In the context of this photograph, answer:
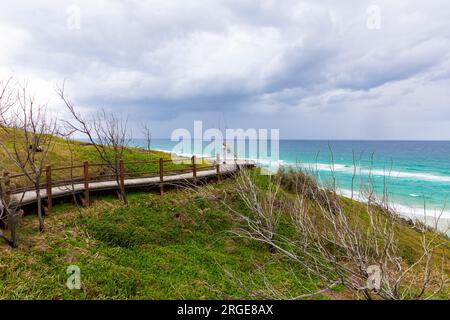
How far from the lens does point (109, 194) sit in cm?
1231

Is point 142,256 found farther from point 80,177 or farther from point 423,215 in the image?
point 423,215

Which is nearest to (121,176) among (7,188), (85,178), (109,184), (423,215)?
(109,184)

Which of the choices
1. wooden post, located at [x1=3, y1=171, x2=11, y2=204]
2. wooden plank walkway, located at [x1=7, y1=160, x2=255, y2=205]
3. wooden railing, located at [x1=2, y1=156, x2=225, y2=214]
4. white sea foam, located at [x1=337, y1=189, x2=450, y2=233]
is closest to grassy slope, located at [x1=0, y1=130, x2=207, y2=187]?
wooden railing, located at [x1=2, y1=156, x2=225, y2=214]

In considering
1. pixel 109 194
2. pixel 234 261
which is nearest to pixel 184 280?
pixel 234 261

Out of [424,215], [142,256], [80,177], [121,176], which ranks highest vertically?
[424,215]

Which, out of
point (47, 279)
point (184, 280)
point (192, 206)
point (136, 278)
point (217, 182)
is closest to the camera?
point (47, 279)

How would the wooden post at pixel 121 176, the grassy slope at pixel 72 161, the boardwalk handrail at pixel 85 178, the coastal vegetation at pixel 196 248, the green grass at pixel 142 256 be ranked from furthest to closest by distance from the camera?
the grassy slope at pixel 72 161, the wooden post at pixel 121 176, the boardwalk handrail at pixel 85 178, the green grass at pixel 142 256, the coastal vegetation at pixel 196 248

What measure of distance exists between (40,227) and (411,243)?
15.6 metres

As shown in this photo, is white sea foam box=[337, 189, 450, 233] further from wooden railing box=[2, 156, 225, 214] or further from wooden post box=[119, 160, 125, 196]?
wooden railing box=[2, 156, 225, 214]

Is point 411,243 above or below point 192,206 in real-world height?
below

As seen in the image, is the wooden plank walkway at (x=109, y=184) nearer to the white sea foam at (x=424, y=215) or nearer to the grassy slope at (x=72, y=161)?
the grassy slope at (x=72, y=161)

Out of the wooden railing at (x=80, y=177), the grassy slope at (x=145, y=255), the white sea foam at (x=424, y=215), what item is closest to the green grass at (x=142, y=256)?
the grassy slope at (x=145, y=255)
